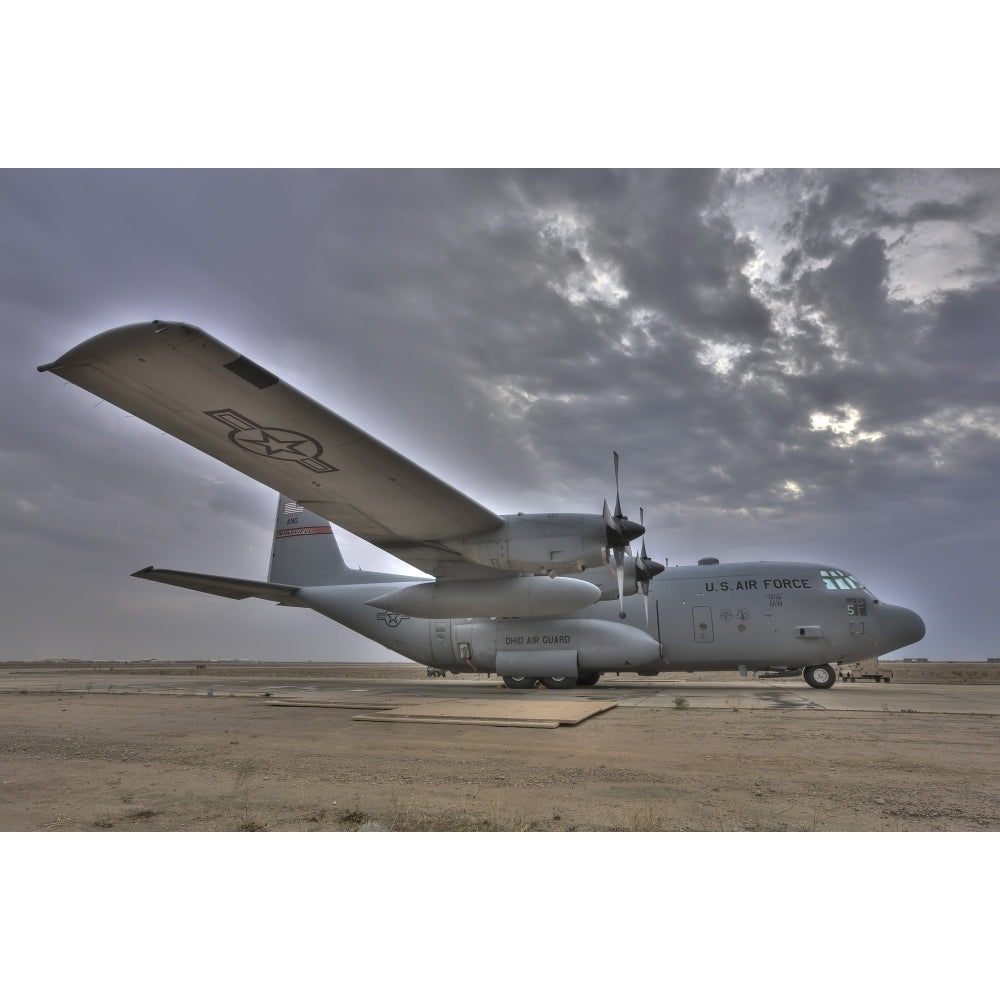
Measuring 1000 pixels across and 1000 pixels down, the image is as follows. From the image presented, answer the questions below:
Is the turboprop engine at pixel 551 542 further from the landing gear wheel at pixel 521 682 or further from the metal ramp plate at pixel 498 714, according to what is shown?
the landing gear wheel at pixel 521 682

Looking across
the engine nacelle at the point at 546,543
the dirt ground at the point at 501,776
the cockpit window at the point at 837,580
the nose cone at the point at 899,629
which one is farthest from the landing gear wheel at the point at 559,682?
the nose cone at the point at 899,629

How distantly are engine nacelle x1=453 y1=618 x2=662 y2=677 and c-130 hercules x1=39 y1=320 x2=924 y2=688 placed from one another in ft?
0.13

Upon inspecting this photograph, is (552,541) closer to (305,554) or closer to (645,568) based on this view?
(645,568)

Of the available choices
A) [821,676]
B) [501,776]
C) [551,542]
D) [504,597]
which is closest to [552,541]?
[551,542]

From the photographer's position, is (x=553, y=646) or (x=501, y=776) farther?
(x=553, y=646)

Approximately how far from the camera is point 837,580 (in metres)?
16.4

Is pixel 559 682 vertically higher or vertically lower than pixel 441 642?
lower

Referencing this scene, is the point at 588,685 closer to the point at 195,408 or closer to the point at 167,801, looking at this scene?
the point at 195,408

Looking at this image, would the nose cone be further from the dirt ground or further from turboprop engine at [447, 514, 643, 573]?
turboprop engine at [447, 514, 643, 573]

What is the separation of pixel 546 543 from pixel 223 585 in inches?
444

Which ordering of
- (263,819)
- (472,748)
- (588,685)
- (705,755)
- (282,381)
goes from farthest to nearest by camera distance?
(588,685) < (282,381) < (472,748) < (705,755) < (263,819)

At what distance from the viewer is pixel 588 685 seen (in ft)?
58.1

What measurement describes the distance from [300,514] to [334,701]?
34.3 feet

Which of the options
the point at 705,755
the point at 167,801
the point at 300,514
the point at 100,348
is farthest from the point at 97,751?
the point at 300,514
